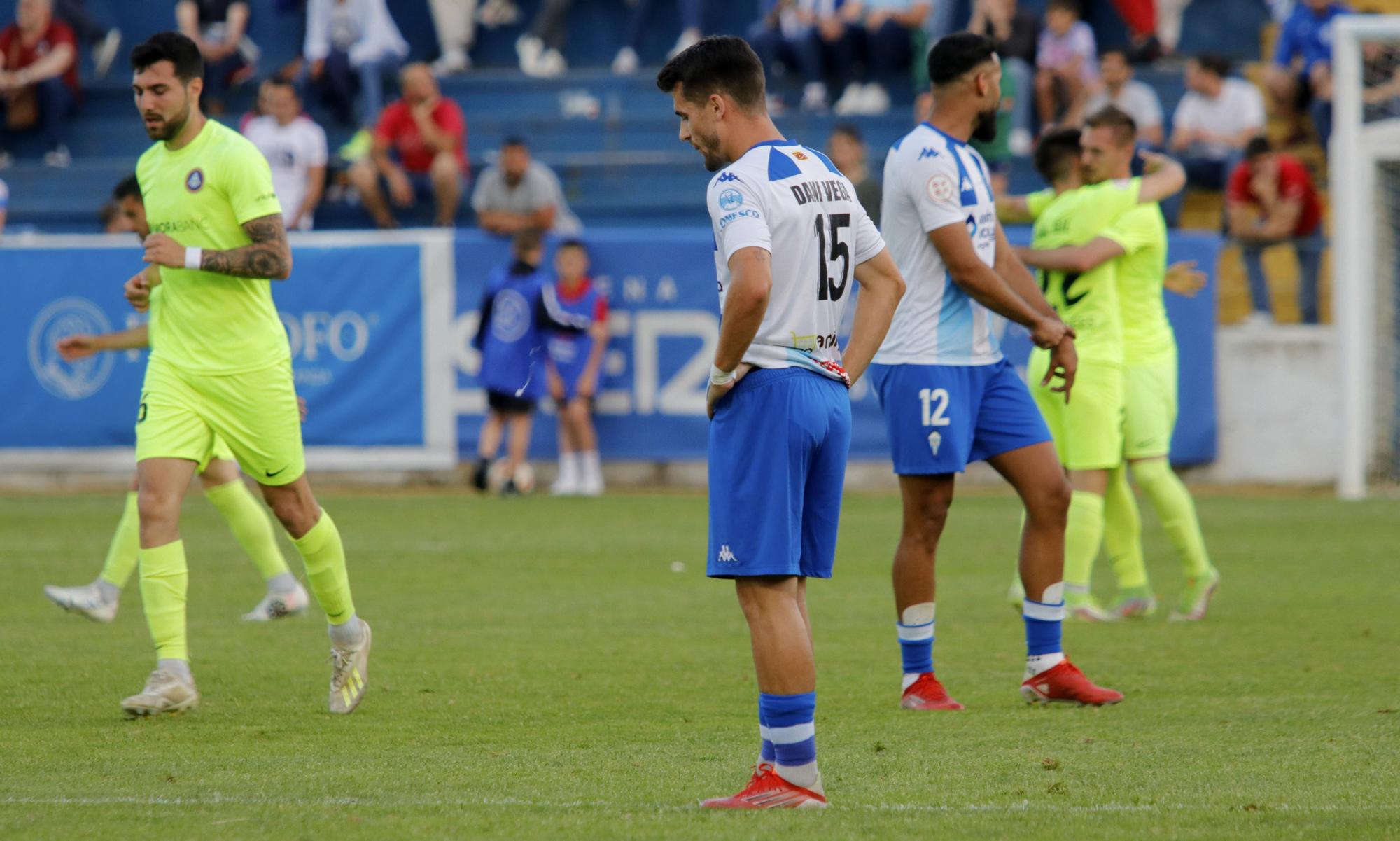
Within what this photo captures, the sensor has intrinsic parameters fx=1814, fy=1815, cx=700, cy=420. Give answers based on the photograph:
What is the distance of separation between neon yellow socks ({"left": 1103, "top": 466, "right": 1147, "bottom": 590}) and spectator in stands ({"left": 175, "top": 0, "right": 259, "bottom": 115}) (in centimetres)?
1444

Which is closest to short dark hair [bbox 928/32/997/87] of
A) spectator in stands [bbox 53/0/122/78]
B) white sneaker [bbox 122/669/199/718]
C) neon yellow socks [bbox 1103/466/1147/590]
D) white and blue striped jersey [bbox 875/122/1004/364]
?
white and blue striped jersey [bbox 875/122/1004/364]

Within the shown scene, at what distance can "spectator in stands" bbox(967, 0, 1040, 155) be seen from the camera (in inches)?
763

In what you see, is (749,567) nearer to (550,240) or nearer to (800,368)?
(800,368)

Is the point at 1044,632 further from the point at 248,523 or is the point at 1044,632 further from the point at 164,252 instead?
the point at 248,523

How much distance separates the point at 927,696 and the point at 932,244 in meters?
1.66

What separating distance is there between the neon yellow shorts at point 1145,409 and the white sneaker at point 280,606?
4191 millimetres

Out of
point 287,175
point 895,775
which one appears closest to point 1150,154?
point 895,775

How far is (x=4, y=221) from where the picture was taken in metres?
19.9

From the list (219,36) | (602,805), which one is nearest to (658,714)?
(602,805)

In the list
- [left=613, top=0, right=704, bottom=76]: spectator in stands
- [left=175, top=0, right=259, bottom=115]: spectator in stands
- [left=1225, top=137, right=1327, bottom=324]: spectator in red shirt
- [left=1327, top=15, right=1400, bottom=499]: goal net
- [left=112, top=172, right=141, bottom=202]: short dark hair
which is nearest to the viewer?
[left=112, top=172, right=141, bottom=202]: short dark hair

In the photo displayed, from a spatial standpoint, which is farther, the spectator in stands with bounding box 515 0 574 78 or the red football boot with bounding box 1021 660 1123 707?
the spectator in stands with bounding box 515 0 574 78

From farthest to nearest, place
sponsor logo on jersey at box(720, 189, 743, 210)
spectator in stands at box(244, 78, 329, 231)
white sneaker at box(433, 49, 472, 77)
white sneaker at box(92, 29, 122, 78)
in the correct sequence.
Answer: white sneaker at box(92, 29, 122, 78)
white sneaker at box(433, 49, 472, 77)
spectator in stands at box(244, 78, 329, 231)
sponsor logo on jersey at box(720, 189, 743, 210)

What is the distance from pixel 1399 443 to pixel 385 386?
8.63 meters

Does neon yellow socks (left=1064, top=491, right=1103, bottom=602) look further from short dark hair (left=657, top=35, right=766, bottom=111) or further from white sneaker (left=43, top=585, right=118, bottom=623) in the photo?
white sneaker (left=43, top=585, right=118, bottom=623)
